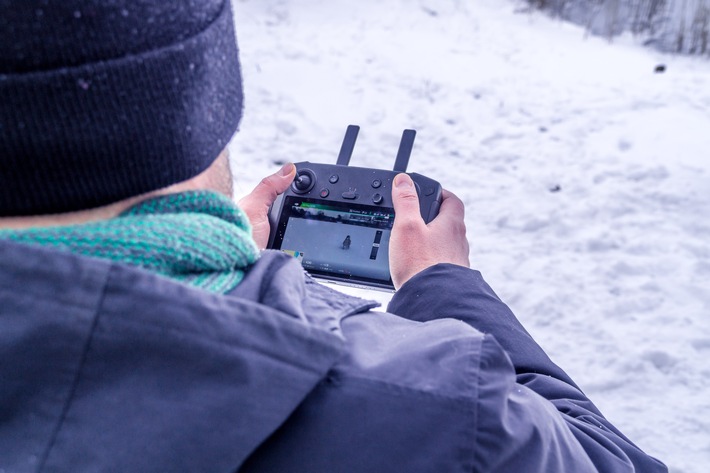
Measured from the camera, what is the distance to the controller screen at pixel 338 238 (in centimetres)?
152

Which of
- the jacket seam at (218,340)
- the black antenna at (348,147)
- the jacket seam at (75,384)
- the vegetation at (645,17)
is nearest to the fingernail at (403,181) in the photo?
the black antenna at (348,147)

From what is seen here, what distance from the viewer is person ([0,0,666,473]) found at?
1.72 ft

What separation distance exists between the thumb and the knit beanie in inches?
29.9

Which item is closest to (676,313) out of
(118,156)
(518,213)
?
(518,213)

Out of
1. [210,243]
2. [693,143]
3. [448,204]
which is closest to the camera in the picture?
[210,243]

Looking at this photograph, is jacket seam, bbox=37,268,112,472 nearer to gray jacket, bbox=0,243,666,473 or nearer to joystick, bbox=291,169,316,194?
gray jacket, bbox=0,243,666,473

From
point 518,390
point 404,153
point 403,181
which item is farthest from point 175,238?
point 404,153

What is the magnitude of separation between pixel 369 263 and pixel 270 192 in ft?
0.98

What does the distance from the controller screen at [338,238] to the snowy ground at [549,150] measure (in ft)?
0.28

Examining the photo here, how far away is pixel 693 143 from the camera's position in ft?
12.0

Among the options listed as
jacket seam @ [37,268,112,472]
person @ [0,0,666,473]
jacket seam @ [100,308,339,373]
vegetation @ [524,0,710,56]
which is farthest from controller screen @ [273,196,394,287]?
vegetation @ [524,0,710,56]

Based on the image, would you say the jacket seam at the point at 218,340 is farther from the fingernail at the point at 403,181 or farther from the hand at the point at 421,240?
the fingernail at the point at 403,181

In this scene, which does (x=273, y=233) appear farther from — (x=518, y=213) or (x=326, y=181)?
(x=518, y=213)

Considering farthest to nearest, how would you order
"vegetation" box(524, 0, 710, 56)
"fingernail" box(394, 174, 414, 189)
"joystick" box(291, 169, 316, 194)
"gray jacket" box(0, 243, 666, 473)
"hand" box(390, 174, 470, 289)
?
1. "vegetation" box(524, 0, 710, 56)
2. "joystick" box(291, 169, 316, 194)
3. "fingernail" box(394, 174, 414, 189)
4. "hand" box(390, 174, 470, 289)
5. "gray jacket" box(0, 243, 666, 473)
